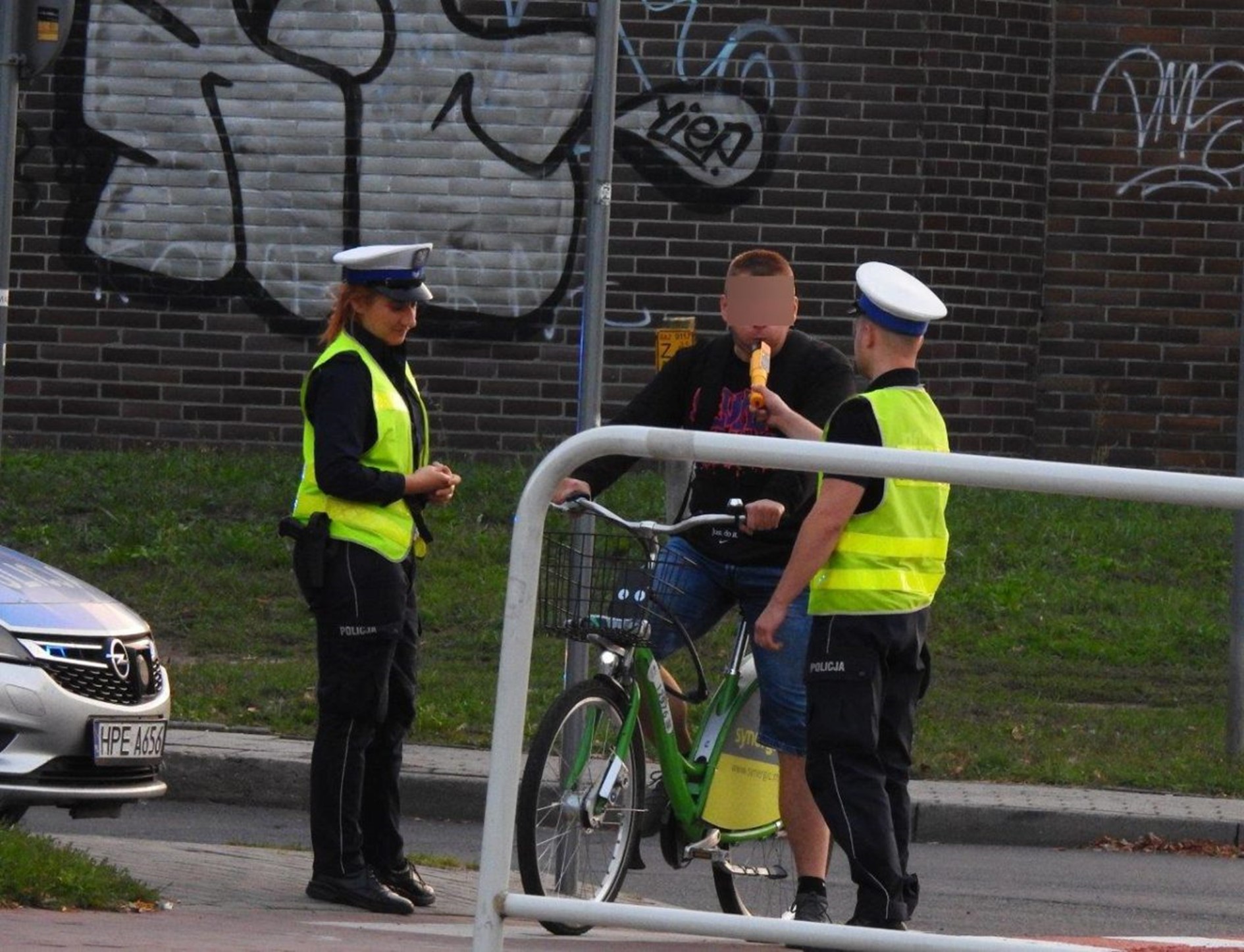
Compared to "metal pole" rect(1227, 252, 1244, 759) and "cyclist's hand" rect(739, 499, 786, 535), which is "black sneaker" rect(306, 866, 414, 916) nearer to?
"cyclist's hand" rect(739, 499, 786, 535)

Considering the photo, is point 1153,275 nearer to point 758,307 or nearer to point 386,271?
point 758,307

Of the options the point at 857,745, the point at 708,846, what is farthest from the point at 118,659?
the point at 857,745

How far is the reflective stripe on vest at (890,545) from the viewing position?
5227 mm

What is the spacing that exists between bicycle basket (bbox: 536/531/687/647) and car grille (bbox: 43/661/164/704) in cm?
157

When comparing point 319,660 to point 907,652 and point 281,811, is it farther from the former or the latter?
point 281,811

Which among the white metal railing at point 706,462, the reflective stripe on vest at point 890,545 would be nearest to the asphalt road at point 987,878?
the reflective stripe on vest at point 890,545

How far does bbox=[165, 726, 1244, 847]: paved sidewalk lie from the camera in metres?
8.73

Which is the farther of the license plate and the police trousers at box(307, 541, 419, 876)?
the license plate

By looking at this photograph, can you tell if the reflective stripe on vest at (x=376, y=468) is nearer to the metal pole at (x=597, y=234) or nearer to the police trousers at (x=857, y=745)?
the metal pole at (x=597, y=234)

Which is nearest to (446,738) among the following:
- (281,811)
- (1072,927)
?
(281,811)

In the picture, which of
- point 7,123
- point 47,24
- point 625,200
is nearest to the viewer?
point 7,123

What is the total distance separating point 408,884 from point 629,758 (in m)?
0.99

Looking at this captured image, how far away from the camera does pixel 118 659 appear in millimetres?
6715

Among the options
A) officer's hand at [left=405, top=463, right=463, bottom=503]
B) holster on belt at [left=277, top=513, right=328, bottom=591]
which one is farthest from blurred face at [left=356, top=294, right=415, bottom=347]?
holster on belt at [left=277, top=513, right=328, bottom=591]
